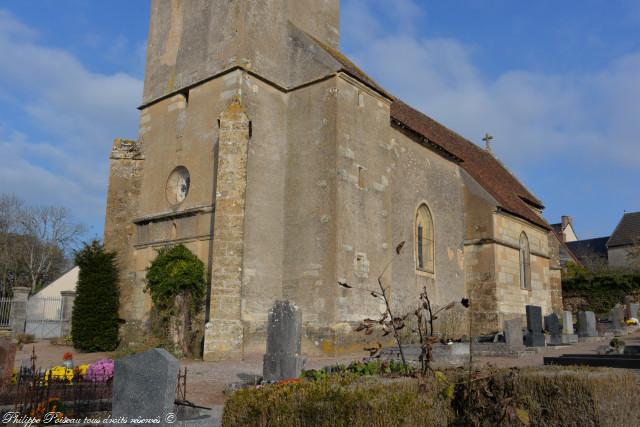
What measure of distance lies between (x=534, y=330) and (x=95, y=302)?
1302cm

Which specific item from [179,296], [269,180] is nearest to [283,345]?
[179,296]

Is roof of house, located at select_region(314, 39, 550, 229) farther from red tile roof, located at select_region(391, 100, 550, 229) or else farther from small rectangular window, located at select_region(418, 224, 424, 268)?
small rectangular window, located at select_region(418, 224, 424, 268)

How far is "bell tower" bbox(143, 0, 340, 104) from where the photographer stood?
1548cm

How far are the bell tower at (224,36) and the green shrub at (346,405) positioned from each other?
1231 cm

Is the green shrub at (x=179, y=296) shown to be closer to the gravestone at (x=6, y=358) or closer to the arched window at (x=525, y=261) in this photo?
the gravestone at (x=6, y=358)

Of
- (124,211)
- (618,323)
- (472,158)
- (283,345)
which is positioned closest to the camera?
(283,345)

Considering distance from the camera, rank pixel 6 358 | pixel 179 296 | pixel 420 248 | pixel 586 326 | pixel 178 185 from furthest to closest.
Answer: pixel 586 326 → pixel 420 248 → pixel 178 185 → pixel 179 296 → pixel 6 358

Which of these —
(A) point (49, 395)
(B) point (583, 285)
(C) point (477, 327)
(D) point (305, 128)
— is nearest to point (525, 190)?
(B) point (583, 285)

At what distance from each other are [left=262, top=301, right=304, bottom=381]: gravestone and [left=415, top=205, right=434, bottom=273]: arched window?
9430 millimetres

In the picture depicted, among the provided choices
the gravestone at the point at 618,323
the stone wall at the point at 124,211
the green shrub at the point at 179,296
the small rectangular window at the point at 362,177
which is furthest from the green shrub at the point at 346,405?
the gravestone at the point at 618,323

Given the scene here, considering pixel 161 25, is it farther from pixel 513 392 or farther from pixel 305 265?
pixel 513 392

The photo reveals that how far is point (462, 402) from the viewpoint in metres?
4.08

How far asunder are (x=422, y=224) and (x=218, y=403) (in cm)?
1269

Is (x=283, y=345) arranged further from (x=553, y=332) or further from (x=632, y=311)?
(x=632, y=311)
